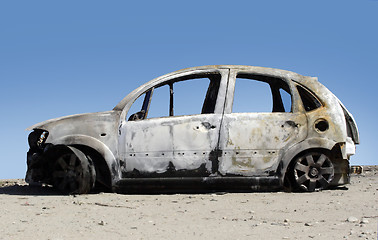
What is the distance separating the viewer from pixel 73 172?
22.0 feet

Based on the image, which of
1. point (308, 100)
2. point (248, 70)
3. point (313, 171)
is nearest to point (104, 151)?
point (248, 70)

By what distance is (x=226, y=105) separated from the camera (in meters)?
6.68

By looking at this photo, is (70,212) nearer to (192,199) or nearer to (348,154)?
(192,199)

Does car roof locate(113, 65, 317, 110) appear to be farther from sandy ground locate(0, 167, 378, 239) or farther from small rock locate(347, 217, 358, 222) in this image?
small rock locate(347, 217, 358, 222)

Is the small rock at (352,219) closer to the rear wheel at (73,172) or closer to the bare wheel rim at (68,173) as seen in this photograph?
the rear wheel at (73,172)

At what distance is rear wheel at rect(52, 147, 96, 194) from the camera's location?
6562 millimetres

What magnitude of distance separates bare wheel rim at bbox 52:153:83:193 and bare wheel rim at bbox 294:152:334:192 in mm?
3082

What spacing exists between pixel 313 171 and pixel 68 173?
11.5 ft

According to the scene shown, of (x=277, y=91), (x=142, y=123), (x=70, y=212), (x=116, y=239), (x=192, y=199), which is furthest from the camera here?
(x=277, y=91)

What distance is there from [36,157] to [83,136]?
Answer: 861mm

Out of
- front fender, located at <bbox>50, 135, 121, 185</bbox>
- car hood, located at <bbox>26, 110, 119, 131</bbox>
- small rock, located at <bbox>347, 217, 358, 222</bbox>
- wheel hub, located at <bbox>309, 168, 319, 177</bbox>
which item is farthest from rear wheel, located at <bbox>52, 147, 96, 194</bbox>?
small rock, located at <bbox>347, 217, 358, 222</bbox>

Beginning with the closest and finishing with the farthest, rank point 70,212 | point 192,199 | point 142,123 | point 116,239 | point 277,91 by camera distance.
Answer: point 116,239 < point 70,212 < point 192,199 < point 142,123 < point 277,91

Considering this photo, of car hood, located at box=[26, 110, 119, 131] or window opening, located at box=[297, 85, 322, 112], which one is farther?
window opening, located at box=[297, 85, 322, 112]

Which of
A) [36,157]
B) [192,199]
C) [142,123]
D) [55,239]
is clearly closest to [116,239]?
[55,239]
